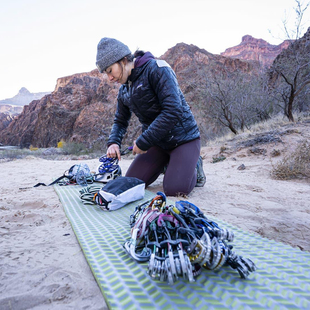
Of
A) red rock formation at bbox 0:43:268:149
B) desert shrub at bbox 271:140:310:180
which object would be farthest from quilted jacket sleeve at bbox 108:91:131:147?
red rock formation at bbox 0:43:268:149

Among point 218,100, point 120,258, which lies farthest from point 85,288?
point 218,100

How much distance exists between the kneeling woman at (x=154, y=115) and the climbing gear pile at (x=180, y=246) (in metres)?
1.10

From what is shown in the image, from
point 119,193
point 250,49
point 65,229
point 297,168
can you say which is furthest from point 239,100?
point 250,49

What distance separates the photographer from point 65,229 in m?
1.53

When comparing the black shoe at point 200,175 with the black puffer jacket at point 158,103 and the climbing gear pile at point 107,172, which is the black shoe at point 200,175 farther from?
the climbing gear pile at point 107,172

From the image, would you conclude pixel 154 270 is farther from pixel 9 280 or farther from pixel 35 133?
pixel 35 133

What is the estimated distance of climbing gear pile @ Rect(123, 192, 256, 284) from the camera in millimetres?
894

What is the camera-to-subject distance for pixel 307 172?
126 inches

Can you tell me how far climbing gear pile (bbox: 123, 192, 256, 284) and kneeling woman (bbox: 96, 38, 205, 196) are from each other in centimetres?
110

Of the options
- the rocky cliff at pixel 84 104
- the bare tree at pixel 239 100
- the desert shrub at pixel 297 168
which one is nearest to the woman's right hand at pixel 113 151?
the desert shrub at pixel 297 168

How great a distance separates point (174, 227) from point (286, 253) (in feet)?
2.03

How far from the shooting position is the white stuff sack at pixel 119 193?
2002 millimetres

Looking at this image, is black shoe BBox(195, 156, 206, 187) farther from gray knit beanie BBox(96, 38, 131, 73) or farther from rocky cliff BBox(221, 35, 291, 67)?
rocky cliff BBox(221, 35, 291, 67)

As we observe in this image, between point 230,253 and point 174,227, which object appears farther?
point 174,227
